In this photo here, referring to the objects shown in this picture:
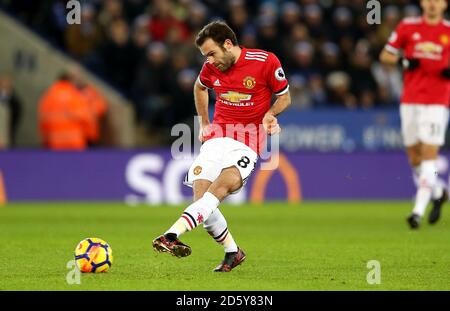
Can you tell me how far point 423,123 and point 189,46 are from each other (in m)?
8.27

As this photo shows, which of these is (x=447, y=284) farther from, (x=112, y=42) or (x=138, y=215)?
(x=112, y=42)

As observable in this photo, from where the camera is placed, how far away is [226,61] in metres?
9.34

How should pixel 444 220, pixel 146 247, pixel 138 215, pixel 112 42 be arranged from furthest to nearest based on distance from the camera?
pixel 112 42 → pixel 138 215 → pixel 444 220 → pixel 146 247

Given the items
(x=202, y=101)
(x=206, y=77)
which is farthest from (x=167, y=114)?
(x=206, y=77)

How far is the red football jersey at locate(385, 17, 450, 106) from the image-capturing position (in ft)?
45.1

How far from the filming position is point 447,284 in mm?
8438

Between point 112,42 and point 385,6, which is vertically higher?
point 385,6

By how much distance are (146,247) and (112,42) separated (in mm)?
9982

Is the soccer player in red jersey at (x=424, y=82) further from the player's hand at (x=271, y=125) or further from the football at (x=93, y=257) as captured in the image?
the football at (x=93, y=257)

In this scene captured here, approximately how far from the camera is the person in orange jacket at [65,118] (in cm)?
1958

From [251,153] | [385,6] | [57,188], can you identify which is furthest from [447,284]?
[385,6]

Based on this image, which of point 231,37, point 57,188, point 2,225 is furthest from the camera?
point 57,188
